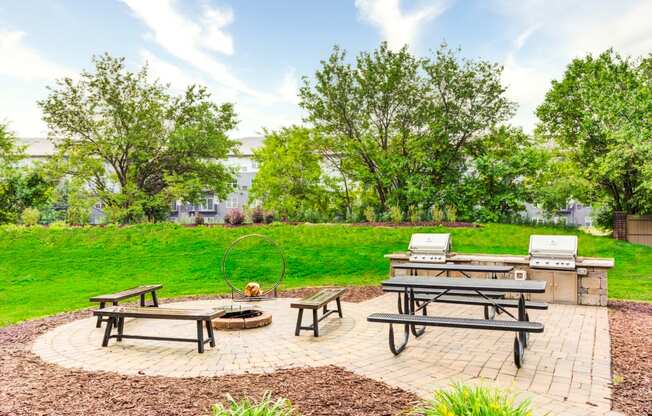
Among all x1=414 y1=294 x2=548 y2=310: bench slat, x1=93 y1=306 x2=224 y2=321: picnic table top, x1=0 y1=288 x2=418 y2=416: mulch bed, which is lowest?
x1=0 y1=288 x2=418 y2=416: mulch bed

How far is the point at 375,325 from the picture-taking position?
6754mm

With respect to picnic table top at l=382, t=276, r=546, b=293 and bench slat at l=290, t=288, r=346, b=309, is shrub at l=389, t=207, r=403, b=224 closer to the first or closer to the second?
bench slat at l=290, t=288, r=346, b=309

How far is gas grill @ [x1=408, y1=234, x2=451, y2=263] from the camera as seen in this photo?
980cm

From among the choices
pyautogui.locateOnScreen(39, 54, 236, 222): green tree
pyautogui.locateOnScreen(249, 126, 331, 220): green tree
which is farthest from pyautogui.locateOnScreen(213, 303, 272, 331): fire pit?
pyautogui.locateOnScreen(39, 54, 236, 222): green tree

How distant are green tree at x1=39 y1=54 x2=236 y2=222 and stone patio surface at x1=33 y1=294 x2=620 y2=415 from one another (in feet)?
44.2

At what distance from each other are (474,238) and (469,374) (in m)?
11.6

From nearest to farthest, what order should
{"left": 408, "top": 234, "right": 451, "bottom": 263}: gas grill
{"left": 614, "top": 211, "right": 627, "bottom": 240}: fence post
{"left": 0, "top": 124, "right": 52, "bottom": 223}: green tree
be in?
{"left": 408, "top": 234, "right": 451, "bottom": 263}: gas grill < {"left": 614, "top": 211, "right": 627, "bottom": 240}: fence post < {"left": 0, "top": 124, "right": 52, "bottom": 223}: green tree

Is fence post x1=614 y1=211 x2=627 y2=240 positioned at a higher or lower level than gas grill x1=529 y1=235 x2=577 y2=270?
higher

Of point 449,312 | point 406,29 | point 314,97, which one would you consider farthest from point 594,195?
point 449,312

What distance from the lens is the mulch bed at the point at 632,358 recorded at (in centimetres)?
383

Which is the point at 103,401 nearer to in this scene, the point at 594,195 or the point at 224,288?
the point at 224,288

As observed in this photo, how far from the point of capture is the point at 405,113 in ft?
65.1

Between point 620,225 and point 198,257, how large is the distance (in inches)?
618

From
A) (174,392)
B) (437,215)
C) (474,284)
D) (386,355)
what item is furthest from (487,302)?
(437,215)
